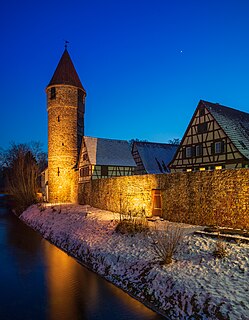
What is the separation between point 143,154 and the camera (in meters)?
31.4

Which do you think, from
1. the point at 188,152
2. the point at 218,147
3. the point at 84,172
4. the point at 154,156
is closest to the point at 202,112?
the point at 218,147

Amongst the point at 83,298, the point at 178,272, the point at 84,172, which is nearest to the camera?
the point at 178,272

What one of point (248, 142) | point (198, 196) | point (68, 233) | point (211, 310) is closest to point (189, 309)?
point (211, 310)

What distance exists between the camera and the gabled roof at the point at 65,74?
30.9m

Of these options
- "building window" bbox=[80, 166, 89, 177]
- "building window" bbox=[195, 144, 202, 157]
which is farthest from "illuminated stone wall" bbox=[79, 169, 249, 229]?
"building window" bbox=[80, 166, 89, 177]

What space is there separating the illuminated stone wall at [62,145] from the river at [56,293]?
1646 cm

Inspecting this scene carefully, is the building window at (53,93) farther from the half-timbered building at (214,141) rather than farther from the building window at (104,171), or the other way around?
the half-timbered building at (214,141)

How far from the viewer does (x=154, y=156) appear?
3192cm

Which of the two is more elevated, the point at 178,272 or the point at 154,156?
the point at 154,156

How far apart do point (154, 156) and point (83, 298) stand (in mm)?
24428

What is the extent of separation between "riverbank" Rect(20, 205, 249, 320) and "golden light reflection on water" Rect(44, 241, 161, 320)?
1.18 ft

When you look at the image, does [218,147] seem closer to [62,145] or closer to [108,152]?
[108,152]

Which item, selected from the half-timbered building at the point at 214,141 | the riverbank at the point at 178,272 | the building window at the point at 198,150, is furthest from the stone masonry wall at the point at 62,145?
the riverbank at the point at 178,272

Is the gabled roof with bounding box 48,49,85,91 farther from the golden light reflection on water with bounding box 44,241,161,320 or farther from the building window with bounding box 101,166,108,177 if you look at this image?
the golden light reflection on water with bounding box 44,241,161,320
